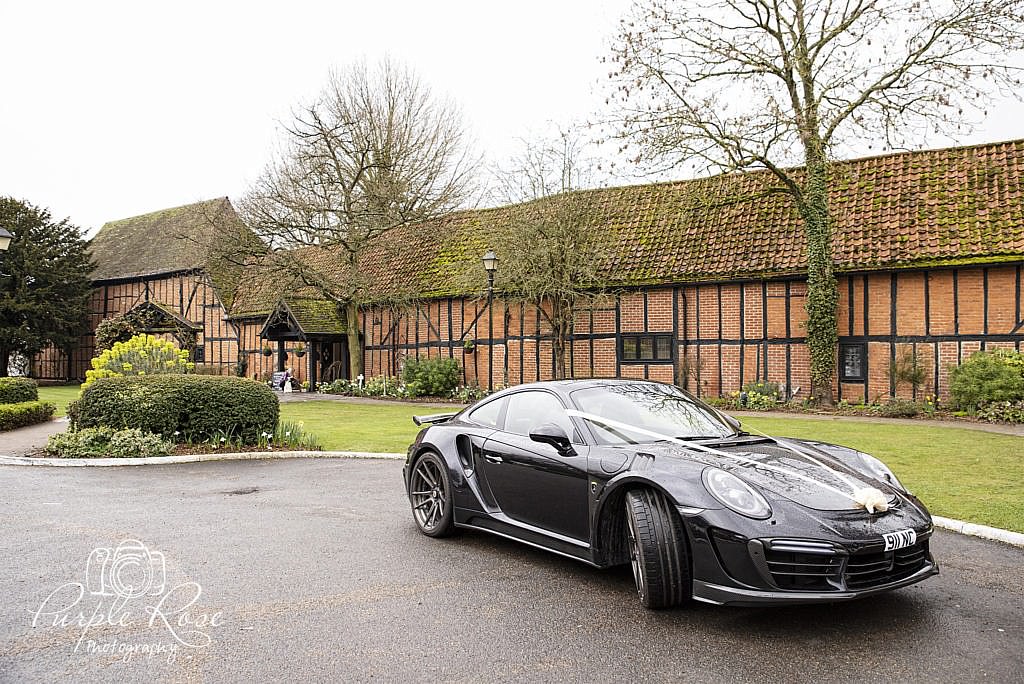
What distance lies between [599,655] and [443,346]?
2304 centimetres

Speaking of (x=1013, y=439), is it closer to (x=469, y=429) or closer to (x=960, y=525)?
(x=960, y=525)

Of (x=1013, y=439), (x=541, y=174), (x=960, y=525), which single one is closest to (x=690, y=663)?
(x=960, y=525)

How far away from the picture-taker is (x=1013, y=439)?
41.8 ft

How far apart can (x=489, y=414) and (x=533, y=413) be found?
0.58m

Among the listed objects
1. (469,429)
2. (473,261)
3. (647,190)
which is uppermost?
(647,190)

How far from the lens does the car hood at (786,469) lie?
4457 millimetres

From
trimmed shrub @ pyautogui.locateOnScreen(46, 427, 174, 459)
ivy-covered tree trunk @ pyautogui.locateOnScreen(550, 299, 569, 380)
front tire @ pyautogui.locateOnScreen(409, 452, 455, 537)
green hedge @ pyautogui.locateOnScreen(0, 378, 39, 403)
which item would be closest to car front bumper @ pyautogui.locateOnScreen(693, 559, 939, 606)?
front tire @ pyautogui.locateOnScreen(409, 452, 455, 537)

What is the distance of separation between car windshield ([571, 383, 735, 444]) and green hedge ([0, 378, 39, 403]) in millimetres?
17756

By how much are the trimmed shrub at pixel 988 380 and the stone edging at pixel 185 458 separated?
12174 millimetres

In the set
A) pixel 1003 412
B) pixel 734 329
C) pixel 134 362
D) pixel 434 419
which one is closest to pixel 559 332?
pixel 734 329

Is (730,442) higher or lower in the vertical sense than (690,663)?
higher

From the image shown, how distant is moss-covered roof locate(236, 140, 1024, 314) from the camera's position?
724 inches

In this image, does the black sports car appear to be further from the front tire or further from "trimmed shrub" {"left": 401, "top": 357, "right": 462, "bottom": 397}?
"trimmed shrub" {"left": 401, "top": 357, "right": 462, "bottom": 397}

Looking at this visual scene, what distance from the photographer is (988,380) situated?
16141mm
